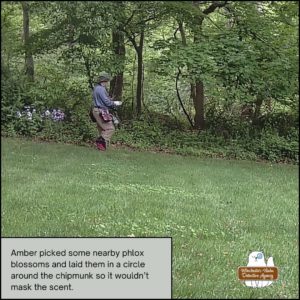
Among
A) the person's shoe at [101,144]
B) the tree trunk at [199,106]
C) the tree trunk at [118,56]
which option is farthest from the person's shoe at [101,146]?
the tree trunk at [199,106]

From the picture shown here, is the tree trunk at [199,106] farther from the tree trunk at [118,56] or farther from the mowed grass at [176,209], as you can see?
the mowed grass at [176,209]

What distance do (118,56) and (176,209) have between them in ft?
30.8

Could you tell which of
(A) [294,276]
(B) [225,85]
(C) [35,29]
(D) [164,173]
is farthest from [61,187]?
(C) [35,29]

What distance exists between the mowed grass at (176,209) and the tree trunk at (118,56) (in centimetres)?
505

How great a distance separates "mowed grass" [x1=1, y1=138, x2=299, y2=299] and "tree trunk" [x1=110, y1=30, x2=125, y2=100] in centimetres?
505

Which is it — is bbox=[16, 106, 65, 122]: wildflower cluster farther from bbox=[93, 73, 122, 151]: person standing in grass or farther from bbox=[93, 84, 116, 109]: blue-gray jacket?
bbox=[93, 84, 116, 109]: blue-gray jacket

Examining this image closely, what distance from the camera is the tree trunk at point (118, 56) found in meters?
14.9

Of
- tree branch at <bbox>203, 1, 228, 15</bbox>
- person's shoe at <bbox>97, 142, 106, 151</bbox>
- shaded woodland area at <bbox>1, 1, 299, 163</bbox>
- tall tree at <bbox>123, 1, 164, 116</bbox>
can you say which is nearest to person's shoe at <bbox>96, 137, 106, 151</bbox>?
person's shoe at <bbox>97, 142, 106, 151</bbox>

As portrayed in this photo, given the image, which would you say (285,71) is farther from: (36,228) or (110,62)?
(36,228)

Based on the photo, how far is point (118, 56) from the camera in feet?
48.7

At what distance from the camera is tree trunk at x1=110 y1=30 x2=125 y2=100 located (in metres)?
14.9

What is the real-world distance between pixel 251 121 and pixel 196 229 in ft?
38.2

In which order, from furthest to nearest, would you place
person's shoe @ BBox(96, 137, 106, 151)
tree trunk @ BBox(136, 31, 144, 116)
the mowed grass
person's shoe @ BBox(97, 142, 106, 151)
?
tree trunk @ BBox(136, 31, 144, 116) → person's shoe @ BBox(97, 142, 106, 151) → person's shoe @ BBox(96, 137, 106, 151) → the mowed grass

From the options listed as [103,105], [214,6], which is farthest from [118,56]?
[103,105]
